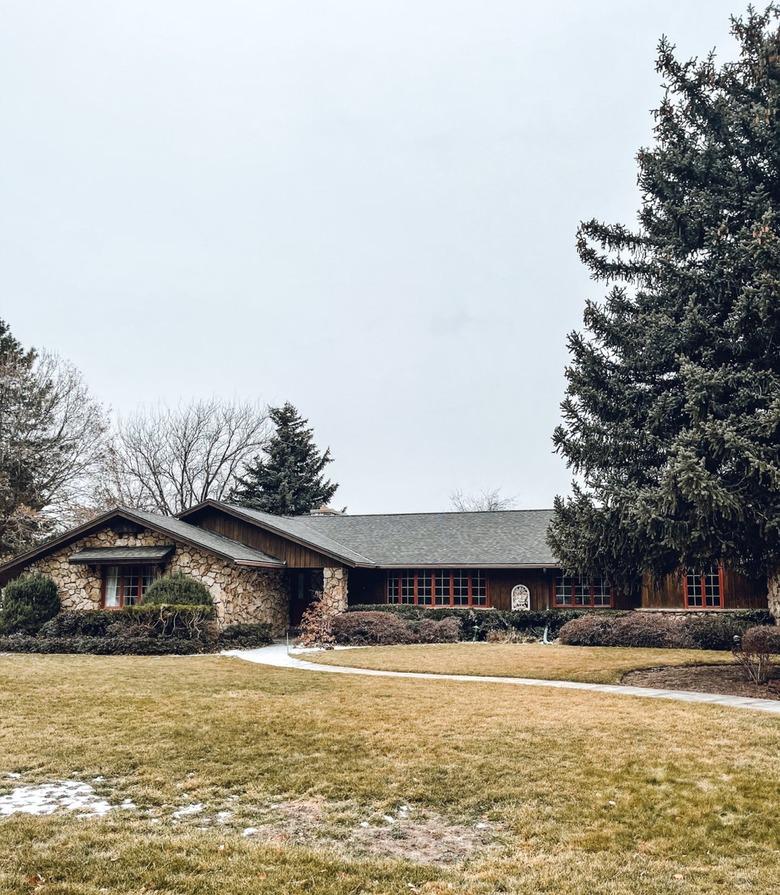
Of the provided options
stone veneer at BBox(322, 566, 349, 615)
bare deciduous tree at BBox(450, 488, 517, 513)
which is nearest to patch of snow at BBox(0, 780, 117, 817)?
stone veneer at BBox(322, 566, 349, 615)

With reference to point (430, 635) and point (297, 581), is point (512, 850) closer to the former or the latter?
point (430, 635)

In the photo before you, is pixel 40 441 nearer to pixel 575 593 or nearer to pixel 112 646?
pixel 112 646

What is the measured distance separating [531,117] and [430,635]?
526 inches

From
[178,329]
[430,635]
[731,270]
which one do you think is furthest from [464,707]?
[178,329]

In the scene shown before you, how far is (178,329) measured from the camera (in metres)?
31.7

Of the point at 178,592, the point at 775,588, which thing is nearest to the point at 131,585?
the point at 178,592

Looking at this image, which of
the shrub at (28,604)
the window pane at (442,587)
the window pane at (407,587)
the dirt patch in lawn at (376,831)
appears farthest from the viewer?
the window pane at (407,587)

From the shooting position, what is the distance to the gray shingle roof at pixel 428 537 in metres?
23.4

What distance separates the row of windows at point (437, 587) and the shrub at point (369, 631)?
3653 millimetres

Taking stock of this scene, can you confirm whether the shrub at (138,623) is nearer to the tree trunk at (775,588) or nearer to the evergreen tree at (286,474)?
the tree trunk at (775,588)

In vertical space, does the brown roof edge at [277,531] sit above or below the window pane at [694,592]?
above

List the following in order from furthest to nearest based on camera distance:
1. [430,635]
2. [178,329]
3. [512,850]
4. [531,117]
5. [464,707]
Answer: [178,329]
[430,635]
[531,117]
[464,707]
[512,850]

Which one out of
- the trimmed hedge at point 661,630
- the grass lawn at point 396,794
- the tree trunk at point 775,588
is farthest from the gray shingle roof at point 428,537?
the grass lawn at point 396,794

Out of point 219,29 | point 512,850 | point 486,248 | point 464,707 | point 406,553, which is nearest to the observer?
point 512,850
